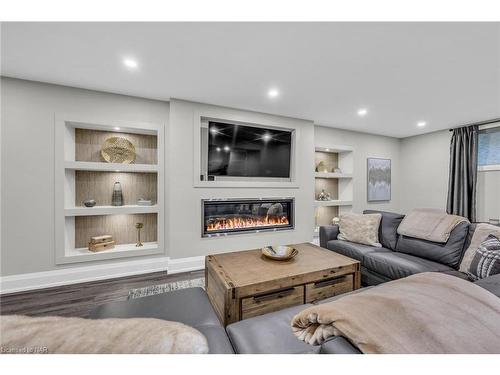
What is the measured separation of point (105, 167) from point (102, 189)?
17.2 inches

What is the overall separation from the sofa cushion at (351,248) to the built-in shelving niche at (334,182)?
1.49m

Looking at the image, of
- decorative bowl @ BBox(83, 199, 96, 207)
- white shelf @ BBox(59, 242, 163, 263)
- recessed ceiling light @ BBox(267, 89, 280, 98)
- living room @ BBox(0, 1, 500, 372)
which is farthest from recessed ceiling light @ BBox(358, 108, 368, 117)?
decorative bowl @ BBox(83, 199, 96, 207)

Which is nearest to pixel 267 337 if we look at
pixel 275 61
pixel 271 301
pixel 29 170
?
pixel 271 301

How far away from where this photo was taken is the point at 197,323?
109 centimetres

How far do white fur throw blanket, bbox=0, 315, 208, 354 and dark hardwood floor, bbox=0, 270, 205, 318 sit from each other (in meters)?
1.73

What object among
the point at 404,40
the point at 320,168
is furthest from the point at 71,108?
the point at 320,168

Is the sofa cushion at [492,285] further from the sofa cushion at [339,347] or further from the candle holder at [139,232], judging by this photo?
the candle holder at [139,232]

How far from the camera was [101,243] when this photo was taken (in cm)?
272

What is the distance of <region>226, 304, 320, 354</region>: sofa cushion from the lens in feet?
2.87

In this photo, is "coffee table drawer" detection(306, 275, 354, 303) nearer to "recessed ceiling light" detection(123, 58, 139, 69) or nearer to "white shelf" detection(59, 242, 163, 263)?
"white shelf" detection(59, 242, 163, 263)

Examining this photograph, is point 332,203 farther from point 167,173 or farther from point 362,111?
point 167,173

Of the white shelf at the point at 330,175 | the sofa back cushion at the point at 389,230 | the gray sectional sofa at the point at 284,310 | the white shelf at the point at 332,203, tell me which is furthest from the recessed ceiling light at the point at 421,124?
the gray sectional sofa at the point at 284,310

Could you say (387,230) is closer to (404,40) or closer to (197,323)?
(404,40)
